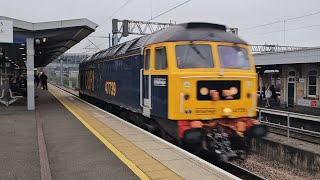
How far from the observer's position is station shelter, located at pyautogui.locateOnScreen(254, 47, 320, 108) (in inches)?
734

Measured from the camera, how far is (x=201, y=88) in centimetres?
787

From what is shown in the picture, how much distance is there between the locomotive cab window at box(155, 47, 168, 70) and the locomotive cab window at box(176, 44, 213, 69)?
327mm

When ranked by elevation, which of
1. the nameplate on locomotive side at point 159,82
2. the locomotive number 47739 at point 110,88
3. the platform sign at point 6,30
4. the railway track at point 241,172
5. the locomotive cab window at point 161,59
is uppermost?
the platform sign at point 6,30

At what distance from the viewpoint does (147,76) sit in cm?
913

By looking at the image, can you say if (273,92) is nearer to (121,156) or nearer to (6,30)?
(6,30)

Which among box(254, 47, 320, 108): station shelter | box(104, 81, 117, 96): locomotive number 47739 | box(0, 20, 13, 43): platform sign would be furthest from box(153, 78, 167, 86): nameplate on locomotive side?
box(254, 47, 320, 108): station shelter

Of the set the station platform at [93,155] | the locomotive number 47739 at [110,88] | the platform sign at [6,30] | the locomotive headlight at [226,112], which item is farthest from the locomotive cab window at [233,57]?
the platform sign at [6,30]

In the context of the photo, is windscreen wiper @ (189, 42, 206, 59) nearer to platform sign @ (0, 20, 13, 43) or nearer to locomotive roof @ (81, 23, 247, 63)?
locomotive roof @ (81, 23, 247, 63)

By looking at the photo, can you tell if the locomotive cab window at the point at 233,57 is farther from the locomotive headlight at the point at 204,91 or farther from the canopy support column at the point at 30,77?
the canopy support column at the point at 30,77

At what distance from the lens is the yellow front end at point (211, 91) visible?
775 centimetres

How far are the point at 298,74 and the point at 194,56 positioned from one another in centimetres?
1418

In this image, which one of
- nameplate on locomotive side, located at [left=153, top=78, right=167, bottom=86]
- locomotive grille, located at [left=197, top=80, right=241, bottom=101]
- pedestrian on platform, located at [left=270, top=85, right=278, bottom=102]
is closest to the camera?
locomotive grille, located at [left=197, top=80, right=241, bottom=101]

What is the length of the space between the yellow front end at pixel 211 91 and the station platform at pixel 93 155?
0.94 meters

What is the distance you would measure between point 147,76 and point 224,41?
6.96 ft
